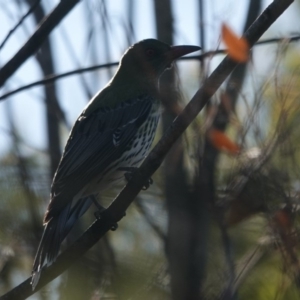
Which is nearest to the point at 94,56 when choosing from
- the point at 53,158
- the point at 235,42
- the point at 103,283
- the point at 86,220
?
the point at 53,158

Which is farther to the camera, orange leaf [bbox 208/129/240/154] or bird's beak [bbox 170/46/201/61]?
bird's beak [bbox 170/46/201/61]

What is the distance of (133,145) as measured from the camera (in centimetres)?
524

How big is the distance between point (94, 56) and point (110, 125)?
1.58 feet

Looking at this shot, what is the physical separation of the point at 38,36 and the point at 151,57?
166 cm

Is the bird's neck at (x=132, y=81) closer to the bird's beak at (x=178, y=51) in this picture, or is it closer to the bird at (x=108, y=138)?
the bird at (x=108, y=138)

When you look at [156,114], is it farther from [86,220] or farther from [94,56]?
[86,220]

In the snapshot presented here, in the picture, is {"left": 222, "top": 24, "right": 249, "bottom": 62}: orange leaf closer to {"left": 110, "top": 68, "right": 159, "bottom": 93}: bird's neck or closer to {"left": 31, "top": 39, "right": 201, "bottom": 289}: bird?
{"left": 31, "top": 39, "right": 201, "bottom": 289}: bird

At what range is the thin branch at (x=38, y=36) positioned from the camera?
14.0ft

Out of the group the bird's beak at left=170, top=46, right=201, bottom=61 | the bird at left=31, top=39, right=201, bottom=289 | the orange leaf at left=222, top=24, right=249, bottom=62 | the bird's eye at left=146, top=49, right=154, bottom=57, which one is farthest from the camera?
the bird's eye at left=146, top=49, right=154, bottom=57

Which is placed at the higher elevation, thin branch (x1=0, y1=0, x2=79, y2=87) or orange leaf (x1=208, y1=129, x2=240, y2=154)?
thin branch (x1=0, y1=0, x2=79, y2=87)

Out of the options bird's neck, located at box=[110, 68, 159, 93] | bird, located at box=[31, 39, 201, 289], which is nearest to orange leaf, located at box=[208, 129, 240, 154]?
bird, located at box=[31, 39, 201, 289]

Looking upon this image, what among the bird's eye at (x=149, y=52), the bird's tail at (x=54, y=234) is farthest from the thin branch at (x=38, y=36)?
the bird's eye at (x=149, y=52)

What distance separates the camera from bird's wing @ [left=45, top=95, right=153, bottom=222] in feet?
15.5

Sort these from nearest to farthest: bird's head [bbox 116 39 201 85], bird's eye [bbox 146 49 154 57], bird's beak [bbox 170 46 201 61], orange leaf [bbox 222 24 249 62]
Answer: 1. orange leaf [bbox 222 24 249 62]
2. bird's beak [bbox 170 46 201 61]
3. bird's head [bbox 116 39 201 85]
4. bird's eye [bbox 146 49 154 57]
